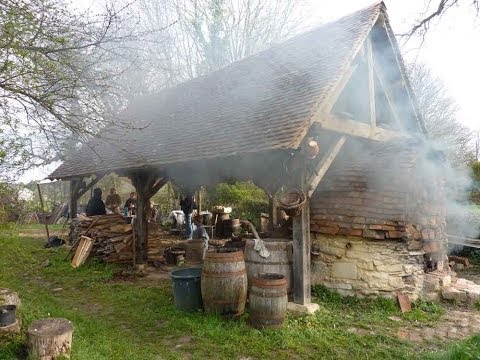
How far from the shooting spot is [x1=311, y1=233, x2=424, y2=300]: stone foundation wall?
5.89 metres

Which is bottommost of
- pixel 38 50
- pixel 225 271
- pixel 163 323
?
pixel 163 323

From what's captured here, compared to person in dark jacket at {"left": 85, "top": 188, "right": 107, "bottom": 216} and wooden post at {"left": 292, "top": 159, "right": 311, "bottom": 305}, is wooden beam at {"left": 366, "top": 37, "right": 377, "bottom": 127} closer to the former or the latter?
wooden post at {"left": 292, "top": 159, "right": 311, "bottom": 305}

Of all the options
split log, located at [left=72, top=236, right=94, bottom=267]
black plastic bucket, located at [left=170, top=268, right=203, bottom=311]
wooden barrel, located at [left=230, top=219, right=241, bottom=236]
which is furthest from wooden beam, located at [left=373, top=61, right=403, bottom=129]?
split log, located at [left=72, top=236, right=94, bottom=267]

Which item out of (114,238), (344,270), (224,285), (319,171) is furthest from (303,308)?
(114,238)

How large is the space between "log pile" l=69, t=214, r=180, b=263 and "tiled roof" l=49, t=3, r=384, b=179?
141cm

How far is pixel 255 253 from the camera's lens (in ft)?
18.2

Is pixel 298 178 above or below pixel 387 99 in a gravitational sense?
below

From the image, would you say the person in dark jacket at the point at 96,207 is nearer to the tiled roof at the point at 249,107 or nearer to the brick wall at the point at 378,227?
the tiled roof at the point at 249,107

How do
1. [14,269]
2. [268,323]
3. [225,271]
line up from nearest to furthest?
[268,323] → [225,271] → [14,269]

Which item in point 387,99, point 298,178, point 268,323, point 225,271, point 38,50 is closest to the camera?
point 38,50

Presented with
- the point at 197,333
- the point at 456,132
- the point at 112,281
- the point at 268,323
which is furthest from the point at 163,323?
the point at 456,132

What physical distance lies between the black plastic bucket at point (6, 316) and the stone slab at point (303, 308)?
359cm

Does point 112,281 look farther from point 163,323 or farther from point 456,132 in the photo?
point 456,132

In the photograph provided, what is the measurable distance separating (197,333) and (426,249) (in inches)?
163
